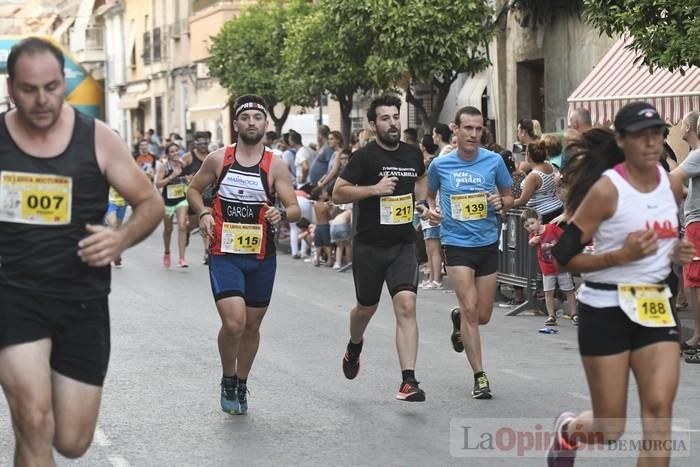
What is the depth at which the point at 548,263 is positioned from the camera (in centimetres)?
1423

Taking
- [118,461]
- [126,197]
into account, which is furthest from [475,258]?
[126,197]

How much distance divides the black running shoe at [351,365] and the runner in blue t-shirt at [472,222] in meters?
0.75

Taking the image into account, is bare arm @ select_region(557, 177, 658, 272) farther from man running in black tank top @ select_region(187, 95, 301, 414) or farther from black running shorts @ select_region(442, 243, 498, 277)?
black running shorts @ select_region(442, 243, 498, 277)

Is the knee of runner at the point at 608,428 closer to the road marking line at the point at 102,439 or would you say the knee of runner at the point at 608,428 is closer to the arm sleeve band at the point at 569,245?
the arm sleeve band at the point at 569,245

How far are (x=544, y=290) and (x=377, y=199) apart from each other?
5053 mm

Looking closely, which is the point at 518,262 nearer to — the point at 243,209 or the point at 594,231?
the point at 243,209

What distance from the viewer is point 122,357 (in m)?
11.9

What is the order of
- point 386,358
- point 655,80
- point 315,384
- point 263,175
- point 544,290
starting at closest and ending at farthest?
point 263,175, point 315,384, point 386,358, point 544,290, point 655,80

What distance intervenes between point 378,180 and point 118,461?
2943 millimetres

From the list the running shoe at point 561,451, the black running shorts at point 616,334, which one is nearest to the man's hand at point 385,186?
the running shoe at point 561,451

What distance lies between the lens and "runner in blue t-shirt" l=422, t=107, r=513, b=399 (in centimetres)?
980

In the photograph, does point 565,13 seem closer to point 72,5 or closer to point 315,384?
point 315,384

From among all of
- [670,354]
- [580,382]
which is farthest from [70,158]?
[580,382]

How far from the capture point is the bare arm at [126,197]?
564cm
